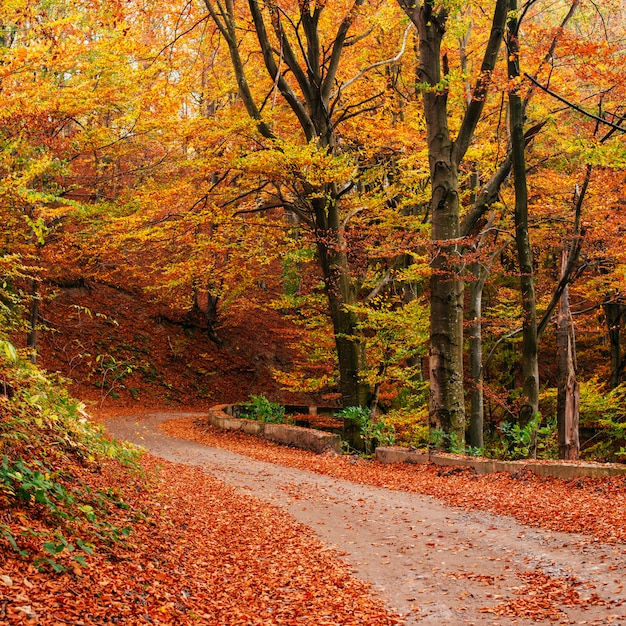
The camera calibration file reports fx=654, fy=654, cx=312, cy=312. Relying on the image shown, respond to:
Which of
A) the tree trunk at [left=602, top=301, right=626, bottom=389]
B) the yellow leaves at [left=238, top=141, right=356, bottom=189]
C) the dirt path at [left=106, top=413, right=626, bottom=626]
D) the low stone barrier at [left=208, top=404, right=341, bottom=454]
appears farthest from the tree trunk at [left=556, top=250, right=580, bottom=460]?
the tree trunk at [left=602, top=301, right=626, bottom=389]

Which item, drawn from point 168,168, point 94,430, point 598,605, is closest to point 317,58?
point 168,168

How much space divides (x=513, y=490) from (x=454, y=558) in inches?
118

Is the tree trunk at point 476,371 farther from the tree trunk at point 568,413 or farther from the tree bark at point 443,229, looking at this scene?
the tree bark at point 443,229

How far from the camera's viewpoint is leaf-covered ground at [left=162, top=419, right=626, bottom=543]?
6645 millimetres

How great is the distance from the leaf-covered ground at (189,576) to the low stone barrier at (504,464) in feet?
12.5

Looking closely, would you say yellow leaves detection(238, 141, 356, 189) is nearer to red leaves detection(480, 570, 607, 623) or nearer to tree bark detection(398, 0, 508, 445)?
tree bark detection(398, 0, 508, 445)

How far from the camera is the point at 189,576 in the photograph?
474cm

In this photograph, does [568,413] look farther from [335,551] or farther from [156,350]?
[156,350]

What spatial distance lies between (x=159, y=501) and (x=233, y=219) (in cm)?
890

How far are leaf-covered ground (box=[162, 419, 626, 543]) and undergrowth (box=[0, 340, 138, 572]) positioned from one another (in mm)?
4233

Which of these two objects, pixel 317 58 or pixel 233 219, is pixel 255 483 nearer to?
pixel 233 219

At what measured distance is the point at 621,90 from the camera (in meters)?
11.0

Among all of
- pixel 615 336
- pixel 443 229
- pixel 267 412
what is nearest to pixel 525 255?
pixel 443 229

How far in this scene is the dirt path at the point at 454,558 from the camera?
455 centimetres
